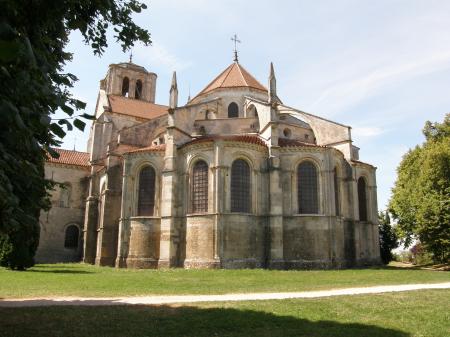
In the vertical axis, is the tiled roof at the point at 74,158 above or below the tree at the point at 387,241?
above

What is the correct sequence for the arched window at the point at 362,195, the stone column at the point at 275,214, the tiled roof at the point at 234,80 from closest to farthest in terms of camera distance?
the stone column at the point at 275,214 → the arched window at the point at 362,195 → the tiled roof at the point at 234,80

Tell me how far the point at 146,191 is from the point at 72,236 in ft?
43.7

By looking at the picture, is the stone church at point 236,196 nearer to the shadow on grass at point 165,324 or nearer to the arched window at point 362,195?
the arched window at point 362,195

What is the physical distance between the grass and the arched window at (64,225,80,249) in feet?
92.4

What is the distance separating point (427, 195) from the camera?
30.2 metres

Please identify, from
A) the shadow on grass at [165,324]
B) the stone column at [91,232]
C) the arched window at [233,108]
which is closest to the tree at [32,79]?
the shadow on grass at [165,324]

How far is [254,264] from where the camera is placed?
24.1m

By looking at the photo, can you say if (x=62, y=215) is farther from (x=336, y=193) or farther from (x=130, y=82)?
(x=336, y=193)

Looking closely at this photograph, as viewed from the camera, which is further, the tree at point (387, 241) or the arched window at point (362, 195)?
the tree at point (387, 241)

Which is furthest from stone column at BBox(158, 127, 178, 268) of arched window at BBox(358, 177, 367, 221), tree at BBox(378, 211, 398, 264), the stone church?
tree at BBox(378, 211, 398, 264)

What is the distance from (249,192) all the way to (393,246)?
17875mm

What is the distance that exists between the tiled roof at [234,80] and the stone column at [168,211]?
10630mm

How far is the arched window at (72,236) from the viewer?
36.0 m

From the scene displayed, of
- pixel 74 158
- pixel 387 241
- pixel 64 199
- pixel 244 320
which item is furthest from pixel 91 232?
pixel 244 320
